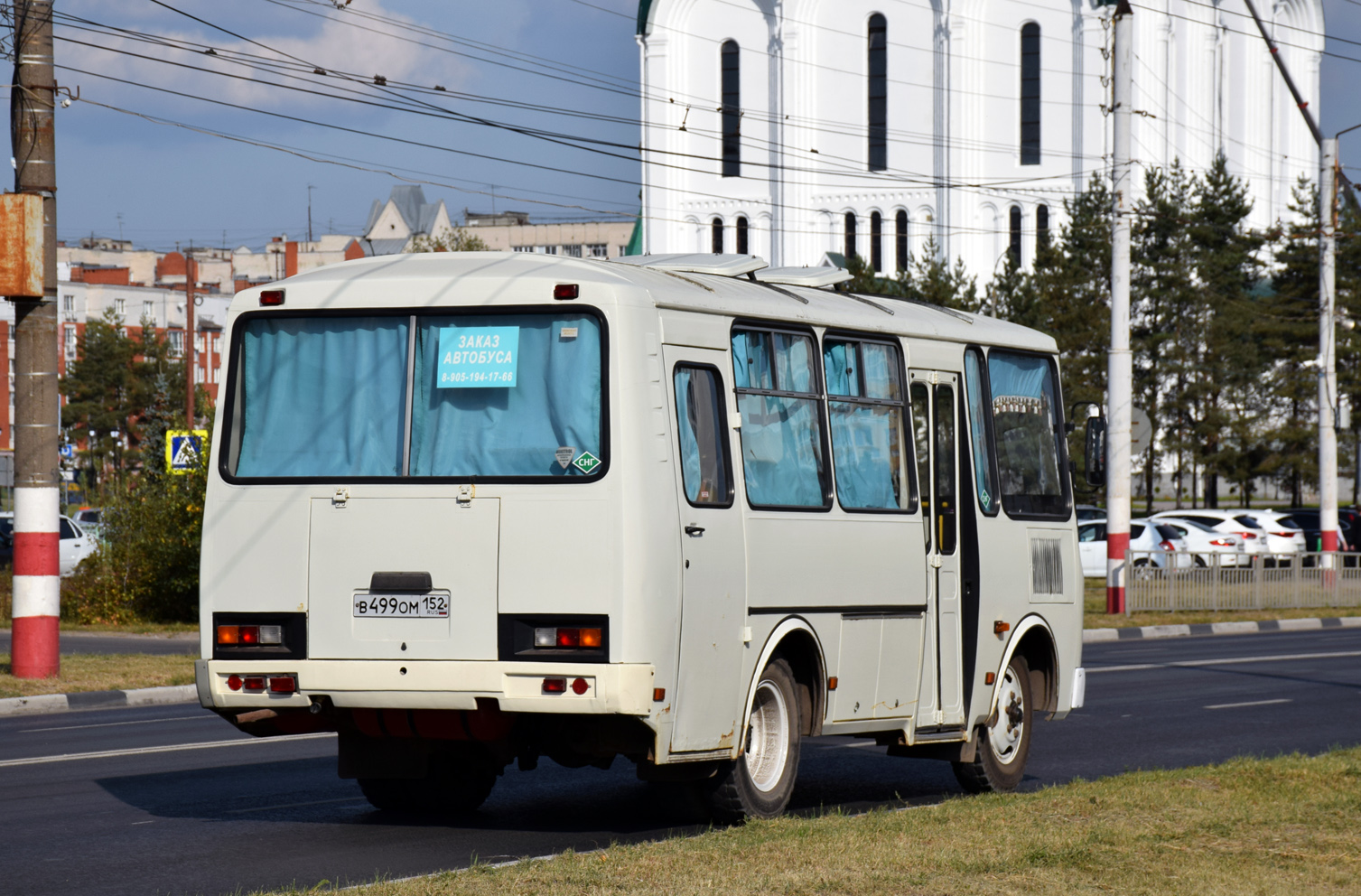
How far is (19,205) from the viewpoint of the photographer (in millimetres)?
17828

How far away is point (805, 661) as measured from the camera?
32.7ft

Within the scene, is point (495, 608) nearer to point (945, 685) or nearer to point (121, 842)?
point (121, 842)

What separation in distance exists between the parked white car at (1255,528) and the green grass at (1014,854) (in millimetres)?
35561

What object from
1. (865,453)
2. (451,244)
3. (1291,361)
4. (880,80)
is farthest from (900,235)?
(865,453)

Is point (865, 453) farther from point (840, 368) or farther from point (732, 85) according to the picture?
point (732, 85)

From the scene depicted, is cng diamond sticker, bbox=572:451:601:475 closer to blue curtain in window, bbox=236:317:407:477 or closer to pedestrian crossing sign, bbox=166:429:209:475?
blue curtain in window, bbox=236:317:407:477

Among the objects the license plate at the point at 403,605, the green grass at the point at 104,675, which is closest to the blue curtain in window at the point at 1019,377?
the license plate at the point at 403,605

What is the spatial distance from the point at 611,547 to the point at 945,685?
10.2 ft

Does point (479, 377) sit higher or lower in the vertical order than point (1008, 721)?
higher

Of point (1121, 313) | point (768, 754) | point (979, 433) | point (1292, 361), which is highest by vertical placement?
point (1292, 361)

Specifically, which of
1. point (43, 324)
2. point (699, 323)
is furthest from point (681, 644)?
point (43, 324)

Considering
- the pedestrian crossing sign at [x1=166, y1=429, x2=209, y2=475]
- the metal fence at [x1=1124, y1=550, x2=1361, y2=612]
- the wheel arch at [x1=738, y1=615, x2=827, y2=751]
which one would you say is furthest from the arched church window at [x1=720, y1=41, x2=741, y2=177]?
the wheel arch at [x1=738, y1=615, x2=827, y2=751]

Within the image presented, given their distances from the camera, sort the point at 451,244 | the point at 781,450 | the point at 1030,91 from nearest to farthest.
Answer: the point at 781,450 → the point at 451,244 → the point at 1030,91

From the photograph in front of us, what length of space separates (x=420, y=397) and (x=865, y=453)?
2.66 m
